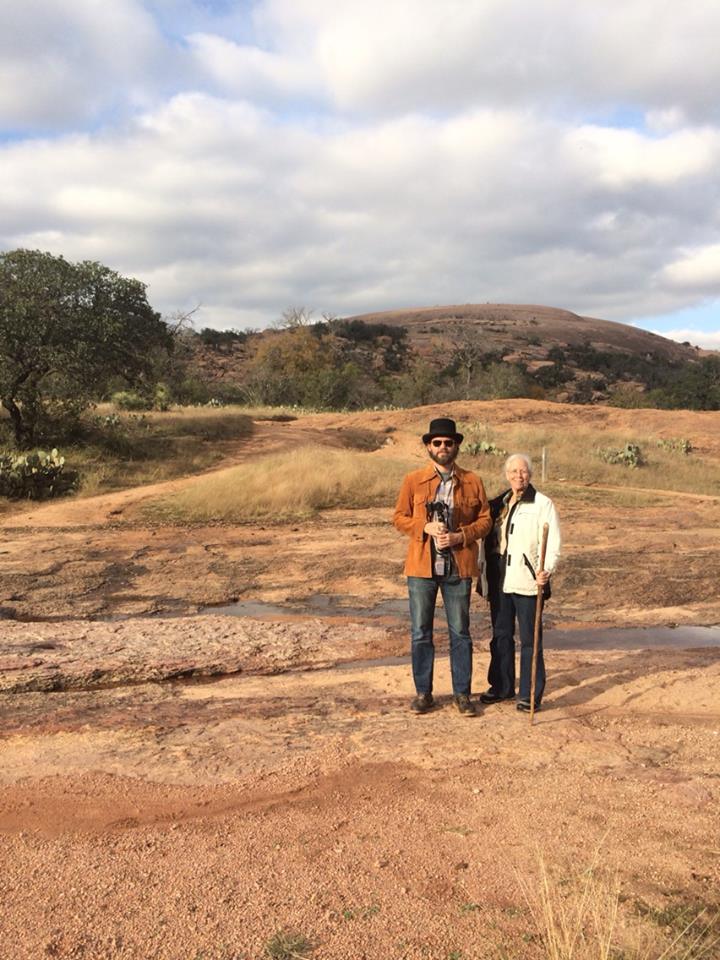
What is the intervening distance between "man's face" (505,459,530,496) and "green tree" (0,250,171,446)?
15932 millimetres

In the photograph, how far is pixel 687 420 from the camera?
25.4 m

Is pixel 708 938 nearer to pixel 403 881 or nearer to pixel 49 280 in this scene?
pixel 403 881

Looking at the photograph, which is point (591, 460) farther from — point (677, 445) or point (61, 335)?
point (61, 335)

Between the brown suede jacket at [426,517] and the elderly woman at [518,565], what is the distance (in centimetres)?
22

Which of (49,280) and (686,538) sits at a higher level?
(49,280)

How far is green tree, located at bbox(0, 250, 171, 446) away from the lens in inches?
714

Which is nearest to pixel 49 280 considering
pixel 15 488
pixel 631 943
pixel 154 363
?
pixel 154 363

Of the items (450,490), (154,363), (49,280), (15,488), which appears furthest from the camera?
(154,363)

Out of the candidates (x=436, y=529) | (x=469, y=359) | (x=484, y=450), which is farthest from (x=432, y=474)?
(x=469, y=359)

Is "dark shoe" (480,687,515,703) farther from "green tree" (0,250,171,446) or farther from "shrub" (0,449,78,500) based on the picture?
Answer: "green tree" (0,250,171,446)

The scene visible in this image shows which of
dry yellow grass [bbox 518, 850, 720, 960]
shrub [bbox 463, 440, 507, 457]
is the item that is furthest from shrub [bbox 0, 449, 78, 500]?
dry yellow grass [bbox 518, 850, 720, 960]

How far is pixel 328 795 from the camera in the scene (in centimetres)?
387

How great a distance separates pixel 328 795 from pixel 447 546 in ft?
5.24

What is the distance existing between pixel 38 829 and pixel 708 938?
9.20ft
